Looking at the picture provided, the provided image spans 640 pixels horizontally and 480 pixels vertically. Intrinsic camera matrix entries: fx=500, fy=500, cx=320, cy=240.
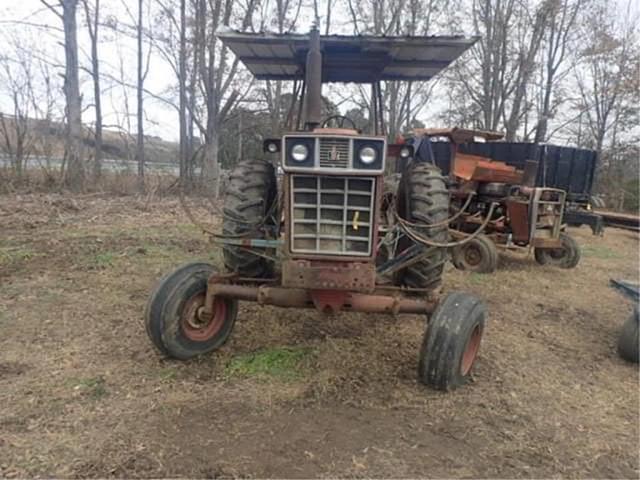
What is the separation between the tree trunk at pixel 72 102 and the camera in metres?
12.9

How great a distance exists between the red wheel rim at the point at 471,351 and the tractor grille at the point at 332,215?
3.13 ft

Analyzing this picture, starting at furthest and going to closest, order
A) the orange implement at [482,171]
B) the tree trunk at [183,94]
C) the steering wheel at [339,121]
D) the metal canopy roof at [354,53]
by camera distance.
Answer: the tree trunk at [183,94] < the orange implement at [482,171] < the steering wheel at [339,121] < the metal canopy roof at [354,53]

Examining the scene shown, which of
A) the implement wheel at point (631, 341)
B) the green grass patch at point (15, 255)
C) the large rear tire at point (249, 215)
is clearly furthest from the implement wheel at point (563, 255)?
the green grass patch at point (15, 255)

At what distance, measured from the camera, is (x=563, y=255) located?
8.27 metres

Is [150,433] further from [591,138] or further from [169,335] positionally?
[591,138]

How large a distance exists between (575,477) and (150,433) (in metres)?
2.18

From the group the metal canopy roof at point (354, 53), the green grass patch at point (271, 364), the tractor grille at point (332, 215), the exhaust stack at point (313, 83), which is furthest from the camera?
the metal canopy roof at point (354, 53)

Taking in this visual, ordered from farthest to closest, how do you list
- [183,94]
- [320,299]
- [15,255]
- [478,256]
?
[183,94]
[478,256]
[15,255]
[320,299]

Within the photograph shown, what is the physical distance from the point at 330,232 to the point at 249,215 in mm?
939

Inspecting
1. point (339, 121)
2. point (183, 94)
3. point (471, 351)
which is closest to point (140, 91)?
point (183, 94)

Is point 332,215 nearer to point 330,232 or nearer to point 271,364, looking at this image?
point 330,232

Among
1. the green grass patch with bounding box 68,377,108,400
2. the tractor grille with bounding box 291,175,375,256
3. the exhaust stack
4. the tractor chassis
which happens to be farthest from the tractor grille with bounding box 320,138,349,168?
the green grass patch with bounding box 68,377,108,400

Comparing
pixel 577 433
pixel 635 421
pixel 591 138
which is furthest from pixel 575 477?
pixel 591 138

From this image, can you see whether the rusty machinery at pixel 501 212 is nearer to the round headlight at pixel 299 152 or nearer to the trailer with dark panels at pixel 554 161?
the trailer with dark panels at pixel 554 161
